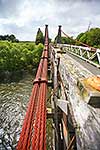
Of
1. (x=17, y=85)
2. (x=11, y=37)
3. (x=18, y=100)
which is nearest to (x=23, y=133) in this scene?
(x=18, y=100)

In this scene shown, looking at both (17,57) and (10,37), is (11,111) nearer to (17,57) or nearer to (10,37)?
(17,57)

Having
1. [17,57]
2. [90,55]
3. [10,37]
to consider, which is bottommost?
[17,57]

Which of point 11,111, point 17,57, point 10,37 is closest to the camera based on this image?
point 11,111

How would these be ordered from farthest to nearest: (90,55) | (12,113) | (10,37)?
(10,37) → (12,113) → (90,55)

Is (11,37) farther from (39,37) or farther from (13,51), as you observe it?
(13,51)

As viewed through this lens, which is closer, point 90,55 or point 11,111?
point 90,55

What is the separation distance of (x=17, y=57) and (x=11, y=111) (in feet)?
90.2

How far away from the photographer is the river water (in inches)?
556

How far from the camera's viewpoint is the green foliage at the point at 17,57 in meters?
42.7

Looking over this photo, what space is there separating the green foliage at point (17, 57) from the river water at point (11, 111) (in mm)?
12050

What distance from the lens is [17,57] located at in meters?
45.7

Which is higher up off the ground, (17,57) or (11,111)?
(11,111)

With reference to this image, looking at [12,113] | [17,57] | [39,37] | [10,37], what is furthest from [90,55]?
[10,37]

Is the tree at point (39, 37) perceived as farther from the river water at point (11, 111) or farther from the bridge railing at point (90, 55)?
the bridge railing at point (90, 55)
